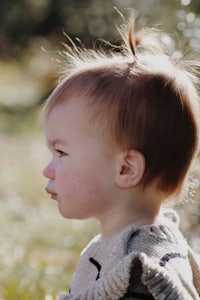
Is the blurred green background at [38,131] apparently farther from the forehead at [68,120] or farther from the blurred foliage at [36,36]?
the forehead at [68,120]

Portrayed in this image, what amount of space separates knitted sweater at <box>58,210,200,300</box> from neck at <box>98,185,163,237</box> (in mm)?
40

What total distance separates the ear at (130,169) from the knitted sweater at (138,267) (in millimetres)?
152

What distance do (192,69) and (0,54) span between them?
384 inches

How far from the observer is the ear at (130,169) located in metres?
2.40

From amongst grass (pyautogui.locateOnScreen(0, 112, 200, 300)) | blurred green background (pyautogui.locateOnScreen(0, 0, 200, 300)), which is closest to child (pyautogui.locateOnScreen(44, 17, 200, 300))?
blurred green background (pyautogui.locateOnScreen(0, 0, 200, 300))

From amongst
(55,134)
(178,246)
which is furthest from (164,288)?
(55,134)

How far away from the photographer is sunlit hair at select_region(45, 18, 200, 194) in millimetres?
2381

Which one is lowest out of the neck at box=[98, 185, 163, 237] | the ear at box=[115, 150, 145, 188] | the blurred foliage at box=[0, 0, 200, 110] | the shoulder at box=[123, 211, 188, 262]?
the shoulder at box=[123, 211, 188, 262]

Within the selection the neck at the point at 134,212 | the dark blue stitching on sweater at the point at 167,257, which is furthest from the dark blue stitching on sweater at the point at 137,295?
the neck at the point at 134,212

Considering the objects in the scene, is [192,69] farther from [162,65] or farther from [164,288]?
[164,288]

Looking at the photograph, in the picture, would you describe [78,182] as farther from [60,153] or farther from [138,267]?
[138,267]

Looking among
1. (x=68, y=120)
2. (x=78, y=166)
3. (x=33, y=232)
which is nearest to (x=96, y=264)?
(x=78, y=166)

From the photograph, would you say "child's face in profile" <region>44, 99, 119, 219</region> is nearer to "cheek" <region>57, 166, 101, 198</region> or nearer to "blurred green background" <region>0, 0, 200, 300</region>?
"cheek" <region>57, 166, 101, 198</region>

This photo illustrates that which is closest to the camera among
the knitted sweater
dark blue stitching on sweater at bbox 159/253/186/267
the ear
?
the knitted sweater
